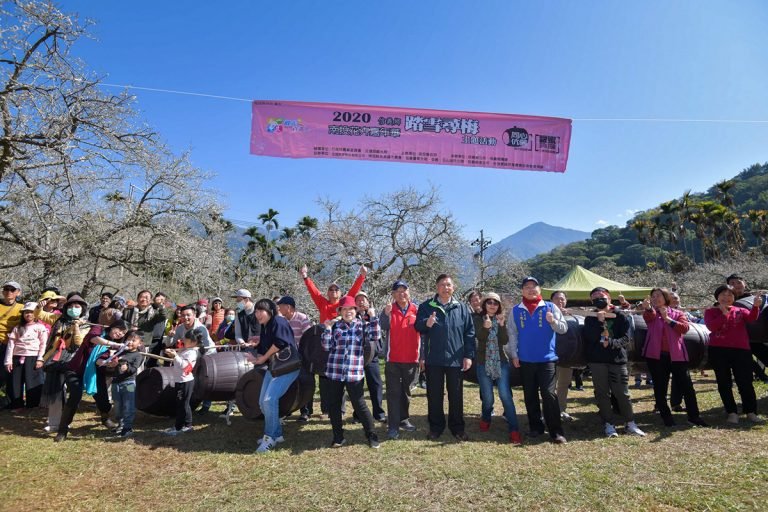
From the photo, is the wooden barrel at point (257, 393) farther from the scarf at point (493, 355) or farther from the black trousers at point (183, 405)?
the scarf at point (493, 355)

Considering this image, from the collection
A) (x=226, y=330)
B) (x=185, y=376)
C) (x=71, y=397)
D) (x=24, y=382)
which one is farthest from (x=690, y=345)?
(x=24, y=382)

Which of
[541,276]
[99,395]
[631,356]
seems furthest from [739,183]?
[99,395]

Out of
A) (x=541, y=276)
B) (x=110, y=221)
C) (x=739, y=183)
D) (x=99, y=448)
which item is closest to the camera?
(x=99, y=448)

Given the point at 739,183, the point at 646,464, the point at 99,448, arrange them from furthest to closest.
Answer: the point at 739,183
the point at 99,448
the point at 646,464

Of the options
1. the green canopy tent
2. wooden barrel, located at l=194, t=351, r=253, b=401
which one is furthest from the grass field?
the green canopy tent

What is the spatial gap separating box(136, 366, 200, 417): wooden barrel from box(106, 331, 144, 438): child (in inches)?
12.6

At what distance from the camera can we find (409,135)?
7.07m

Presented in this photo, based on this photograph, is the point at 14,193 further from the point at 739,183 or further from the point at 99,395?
the point at 739,183

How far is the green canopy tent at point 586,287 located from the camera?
21984 mm

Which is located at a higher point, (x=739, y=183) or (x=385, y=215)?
(x=739, y=183)

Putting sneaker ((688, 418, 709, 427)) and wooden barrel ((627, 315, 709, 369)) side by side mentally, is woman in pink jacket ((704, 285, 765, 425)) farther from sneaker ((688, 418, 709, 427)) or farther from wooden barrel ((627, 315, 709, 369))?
sneaker ((688, 418, 709, 427))

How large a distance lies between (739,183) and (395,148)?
3491 inches

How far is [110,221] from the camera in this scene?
985cm

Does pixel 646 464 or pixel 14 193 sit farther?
pixel 14 193
